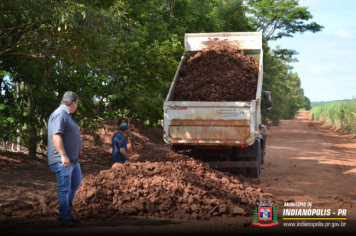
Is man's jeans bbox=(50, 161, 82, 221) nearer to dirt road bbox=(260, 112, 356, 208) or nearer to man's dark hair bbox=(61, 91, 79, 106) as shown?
man's dark hair bbox=(61, 91, 79, 106)

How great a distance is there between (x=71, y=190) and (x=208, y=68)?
5.75m

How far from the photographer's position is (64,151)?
4164 millimetres

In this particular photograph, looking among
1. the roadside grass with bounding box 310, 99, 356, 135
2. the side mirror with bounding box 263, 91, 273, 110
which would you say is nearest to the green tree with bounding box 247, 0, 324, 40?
the roadside grass with bounding box 310, 99, 356, 135

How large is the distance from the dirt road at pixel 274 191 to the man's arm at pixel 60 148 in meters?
0.80

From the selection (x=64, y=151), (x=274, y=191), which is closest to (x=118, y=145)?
(x=64, y=151)

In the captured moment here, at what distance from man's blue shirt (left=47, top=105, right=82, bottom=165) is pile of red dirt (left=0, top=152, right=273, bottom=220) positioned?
1040mm

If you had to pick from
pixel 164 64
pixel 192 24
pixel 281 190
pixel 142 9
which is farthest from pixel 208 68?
pixel 192 24

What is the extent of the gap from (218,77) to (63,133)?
537 centimetres

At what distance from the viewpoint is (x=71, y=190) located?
455 cm

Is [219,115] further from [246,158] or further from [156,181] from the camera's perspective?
[156,181]

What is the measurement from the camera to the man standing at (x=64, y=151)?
4.17 metres

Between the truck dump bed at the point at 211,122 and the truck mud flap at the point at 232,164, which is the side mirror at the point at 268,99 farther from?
the truck mud flap at the point at 232,164

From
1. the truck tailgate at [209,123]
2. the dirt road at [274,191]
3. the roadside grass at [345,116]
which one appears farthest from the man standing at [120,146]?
the roadside grass at [345,116]

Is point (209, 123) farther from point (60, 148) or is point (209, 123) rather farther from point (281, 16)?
point (281, 16)
